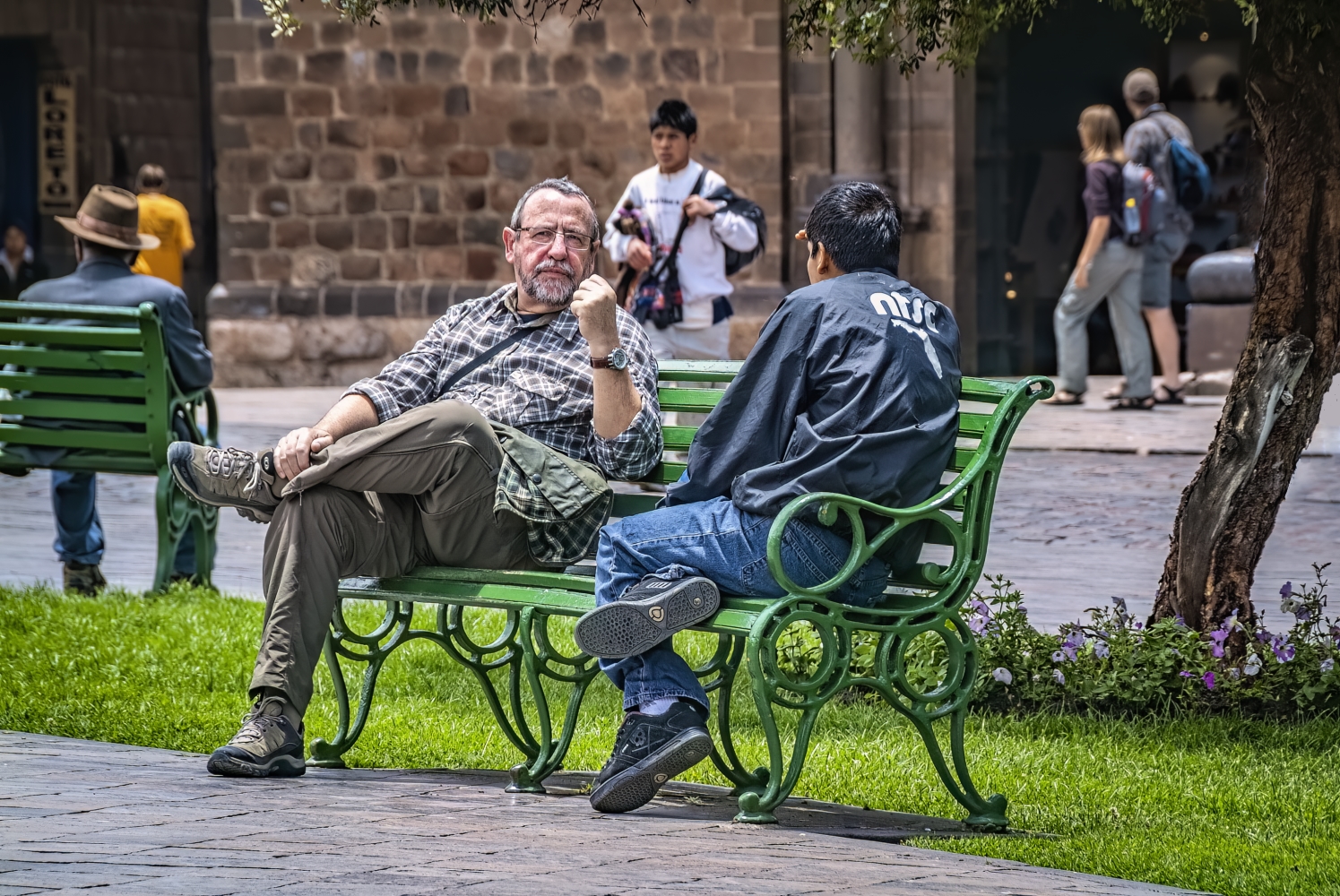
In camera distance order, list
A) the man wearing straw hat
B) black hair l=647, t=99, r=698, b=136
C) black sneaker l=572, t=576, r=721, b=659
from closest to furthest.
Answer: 1. black sneaker l=572, t=576, r=721, b=659
2. the man wearing straw hat
3. black hair l=647, t=99, r=698, b=136

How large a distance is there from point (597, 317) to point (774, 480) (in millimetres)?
657

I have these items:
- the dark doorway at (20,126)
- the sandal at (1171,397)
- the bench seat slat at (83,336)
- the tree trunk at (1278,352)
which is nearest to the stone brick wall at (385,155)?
the sandal at (1171,397)

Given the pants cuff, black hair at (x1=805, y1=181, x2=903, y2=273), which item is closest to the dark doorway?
black hair at (x1=805, y1=181, x2=903, y2=273)

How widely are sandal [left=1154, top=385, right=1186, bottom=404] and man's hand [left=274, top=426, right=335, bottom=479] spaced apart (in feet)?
34.6

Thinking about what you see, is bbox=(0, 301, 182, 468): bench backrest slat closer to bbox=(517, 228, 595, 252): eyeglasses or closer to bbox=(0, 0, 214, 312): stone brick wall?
bbox=(517, 228, 595, 252): eyeglasses

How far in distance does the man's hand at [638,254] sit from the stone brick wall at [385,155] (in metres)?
7.66

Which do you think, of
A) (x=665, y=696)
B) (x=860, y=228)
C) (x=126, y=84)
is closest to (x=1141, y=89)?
(x=860, y=228)

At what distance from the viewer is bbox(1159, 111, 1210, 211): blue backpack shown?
14.5 metres

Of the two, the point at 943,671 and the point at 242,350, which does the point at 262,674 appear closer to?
the point at 943,671

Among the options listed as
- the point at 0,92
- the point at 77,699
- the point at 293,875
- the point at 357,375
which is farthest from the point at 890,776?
the point at 0,92

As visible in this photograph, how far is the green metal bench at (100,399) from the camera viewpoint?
24.8ft

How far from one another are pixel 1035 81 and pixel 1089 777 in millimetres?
14565

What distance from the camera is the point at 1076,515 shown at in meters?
9.78

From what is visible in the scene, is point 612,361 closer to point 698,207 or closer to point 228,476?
point 228,476
